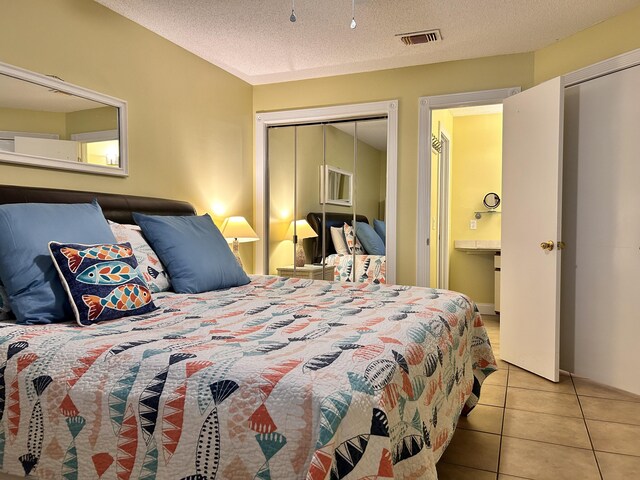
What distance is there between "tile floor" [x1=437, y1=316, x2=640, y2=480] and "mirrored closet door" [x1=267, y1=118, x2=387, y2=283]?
1679 mm

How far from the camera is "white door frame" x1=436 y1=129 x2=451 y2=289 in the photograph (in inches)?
220

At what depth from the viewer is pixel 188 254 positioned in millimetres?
2676

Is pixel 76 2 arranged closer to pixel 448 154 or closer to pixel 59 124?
pixel 59 124

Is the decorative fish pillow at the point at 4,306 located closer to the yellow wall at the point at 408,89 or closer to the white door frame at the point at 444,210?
the yellow wall at the point at 408,89

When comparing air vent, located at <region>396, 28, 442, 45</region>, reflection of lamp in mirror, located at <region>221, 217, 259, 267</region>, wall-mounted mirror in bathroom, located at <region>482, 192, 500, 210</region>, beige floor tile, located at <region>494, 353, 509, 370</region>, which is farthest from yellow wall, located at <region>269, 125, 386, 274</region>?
wall-mounted mirror in bathroom, located at <region>482, 192, 500, 210</region>

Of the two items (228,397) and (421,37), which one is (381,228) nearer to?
(421,37)


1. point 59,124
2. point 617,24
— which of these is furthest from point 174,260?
point 617,24

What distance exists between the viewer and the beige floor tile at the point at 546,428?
7.79 feet

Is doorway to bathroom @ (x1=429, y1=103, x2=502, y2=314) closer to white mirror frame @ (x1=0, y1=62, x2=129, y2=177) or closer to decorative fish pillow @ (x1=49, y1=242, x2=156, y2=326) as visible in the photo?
white mirror frame @ (x1=0, y1=62, x2=129, y2=177)

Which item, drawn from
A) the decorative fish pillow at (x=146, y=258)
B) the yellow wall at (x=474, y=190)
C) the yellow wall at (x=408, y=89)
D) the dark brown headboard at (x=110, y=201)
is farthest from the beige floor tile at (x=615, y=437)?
the yellow wall at (x=474, y=190)

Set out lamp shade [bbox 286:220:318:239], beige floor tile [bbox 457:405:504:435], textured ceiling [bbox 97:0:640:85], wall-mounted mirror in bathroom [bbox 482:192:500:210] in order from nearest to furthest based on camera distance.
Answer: beige floor tile [bbox 457:405:504:435]
textured ceiling [bbox 97:0:640:85]
lamp shade [bbox 286:220:318:239]
wall-mounted mirror in bathroom [bbox 482:192:500:210]

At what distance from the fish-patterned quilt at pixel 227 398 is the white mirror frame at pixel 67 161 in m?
1.06

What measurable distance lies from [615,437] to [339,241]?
267 cm

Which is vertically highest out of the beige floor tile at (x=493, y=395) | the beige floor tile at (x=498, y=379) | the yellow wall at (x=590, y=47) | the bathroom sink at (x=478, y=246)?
the yellow wall at (x=590, y=47)
